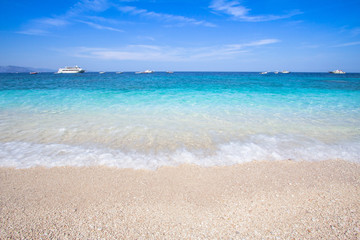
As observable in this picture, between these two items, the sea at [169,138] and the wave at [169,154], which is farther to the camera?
the sea at [169,138]

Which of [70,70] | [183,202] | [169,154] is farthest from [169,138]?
[70,70]

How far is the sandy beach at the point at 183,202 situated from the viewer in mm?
2676

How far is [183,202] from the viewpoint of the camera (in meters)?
3.29

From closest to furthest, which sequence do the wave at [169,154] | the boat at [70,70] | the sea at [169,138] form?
1. the wave at [169,154]
2. the sea at [169,138]
3. the boat at [70,70]

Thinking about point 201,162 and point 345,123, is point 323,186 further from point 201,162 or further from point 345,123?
point 345,123

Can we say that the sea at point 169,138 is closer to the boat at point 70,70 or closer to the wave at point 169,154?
the wave at point 169,154

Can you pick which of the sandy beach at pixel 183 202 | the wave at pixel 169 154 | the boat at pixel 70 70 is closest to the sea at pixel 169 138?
the wave at pixel 169 154

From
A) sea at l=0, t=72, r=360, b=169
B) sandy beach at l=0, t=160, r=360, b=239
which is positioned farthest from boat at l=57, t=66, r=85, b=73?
sandy beach at l=0, t=160, r=360, b=239

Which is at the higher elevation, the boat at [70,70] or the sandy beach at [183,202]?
the boat at [70,70]

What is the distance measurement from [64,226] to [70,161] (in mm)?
2331

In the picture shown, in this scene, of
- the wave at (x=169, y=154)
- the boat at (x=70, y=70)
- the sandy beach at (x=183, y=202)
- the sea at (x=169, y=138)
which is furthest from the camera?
the boat at (x=70, y=70)

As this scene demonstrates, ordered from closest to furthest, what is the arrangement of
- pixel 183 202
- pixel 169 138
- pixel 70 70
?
pixel 183 202, pixel 169 138, pixel 70 70

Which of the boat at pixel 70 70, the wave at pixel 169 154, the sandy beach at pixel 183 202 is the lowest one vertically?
the sandy beach at pixel 183 202

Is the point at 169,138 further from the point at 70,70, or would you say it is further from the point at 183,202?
the point at 70,70
